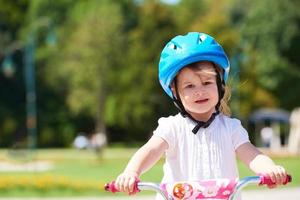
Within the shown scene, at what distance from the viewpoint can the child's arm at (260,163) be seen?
119 inches

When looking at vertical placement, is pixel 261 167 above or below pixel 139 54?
below

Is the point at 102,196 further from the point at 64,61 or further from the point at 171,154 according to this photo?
the point at 64,61

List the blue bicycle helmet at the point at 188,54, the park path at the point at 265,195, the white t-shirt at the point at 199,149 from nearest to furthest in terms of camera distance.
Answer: the blue bicycle helmet at the point at 188,54
the white t-shirt at the point at 199,149
the park path at the point at 265,195

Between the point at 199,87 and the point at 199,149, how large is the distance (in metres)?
0.28

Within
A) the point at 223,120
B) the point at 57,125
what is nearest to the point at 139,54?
the point at 57,125

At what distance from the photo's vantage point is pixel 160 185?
3.08 metres

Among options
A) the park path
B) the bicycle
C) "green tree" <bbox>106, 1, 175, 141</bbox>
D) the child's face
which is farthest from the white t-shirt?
"green tree" <bbox>106, 1, 175, 141</bbox>

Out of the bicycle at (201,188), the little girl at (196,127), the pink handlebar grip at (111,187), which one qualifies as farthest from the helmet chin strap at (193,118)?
the pink handlebar grip at (111,187)

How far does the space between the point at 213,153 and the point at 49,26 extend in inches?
1740

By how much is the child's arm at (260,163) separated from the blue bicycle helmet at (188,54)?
409mm

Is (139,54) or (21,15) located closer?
(139,54)

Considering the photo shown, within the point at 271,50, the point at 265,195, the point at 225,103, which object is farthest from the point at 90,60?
Answer: the point at 225,103

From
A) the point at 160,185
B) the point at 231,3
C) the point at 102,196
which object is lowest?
Result: the point at 160,185

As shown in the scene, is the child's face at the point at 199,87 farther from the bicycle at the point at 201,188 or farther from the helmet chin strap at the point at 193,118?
the bicycle at the point at 201,188
